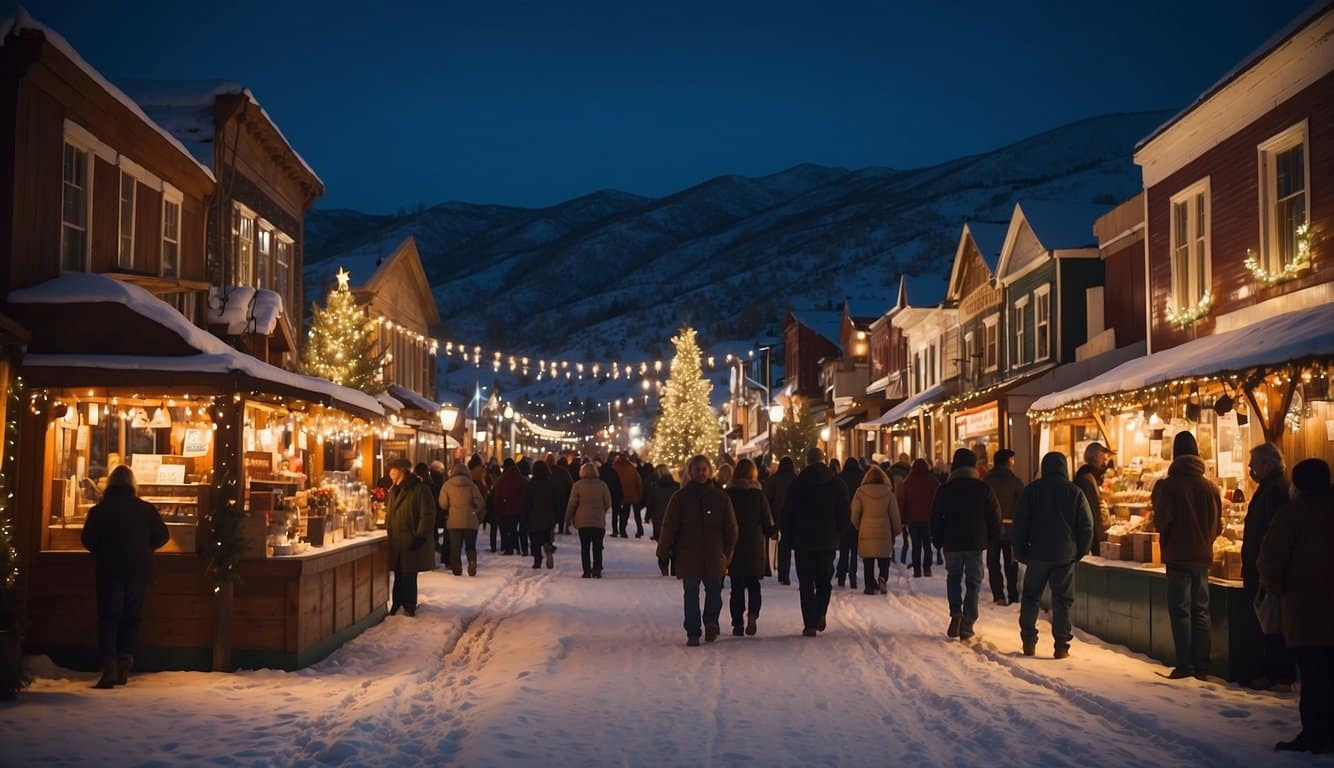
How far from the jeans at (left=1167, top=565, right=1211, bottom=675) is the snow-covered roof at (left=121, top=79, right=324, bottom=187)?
1631 cm

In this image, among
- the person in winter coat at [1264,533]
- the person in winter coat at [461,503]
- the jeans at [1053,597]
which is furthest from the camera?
the person in winter coat at [461,503]

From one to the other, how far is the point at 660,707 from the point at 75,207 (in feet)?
29.7

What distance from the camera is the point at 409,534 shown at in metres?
16.1

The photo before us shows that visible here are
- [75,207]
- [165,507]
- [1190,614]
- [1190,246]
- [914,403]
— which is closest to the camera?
[1190,614]

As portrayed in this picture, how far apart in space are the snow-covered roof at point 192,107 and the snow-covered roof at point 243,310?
268 cm

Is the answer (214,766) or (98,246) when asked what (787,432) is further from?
(214,766)

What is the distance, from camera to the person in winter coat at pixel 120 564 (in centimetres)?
1093

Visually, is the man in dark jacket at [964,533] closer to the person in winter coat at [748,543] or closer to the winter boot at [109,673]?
the person in winter coat at [748,543]

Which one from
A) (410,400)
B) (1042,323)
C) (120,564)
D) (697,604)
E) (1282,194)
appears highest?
(1042,323)

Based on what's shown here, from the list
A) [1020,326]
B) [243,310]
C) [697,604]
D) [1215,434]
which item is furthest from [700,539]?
[1020,326]

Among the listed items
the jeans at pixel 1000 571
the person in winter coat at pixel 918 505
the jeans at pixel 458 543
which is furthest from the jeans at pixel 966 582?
the jeans at pixel 458 543

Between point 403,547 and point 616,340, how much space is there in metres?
119

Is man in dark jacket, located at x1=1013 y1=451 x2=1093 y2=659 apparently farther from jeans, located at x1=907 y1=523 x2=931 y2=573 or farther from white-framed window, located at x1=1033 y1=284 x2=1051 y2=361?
white-framed window, located at x1=1033 y1=284 x2=1051 y2=361

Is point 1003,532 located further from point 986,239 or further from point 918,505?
point 986,239
